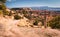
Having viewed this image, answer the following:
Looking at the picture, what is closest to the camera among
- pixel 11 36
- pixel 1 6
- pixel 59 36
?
pixel 11 36

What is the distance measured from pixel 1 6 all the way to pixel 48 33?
2681 centimetres

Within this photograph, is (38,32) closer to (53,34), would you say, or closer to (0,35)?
(53,34)

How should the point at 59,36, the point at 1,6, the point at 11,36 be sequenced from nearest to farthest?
the point at 11,36 < the point at 59,36 < the point at 1,6

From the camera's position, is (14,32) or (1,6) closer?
(14,32)

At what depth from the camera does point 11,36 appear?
2.34 metres

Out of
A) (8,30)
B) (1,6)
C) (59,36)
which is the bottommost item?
(1,6)

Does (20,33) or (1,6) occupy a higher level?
(20,33)

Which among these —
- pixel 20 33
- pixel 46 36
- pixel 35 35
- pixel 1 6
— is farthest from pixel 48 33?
pixel 1 6

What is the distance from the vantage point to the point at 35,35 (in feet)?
8.13

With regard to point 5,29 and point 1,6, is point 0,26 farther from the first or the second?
point 1,6

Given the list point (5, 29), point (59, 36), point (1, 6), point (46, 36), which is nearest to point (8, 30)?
point (5, 29)

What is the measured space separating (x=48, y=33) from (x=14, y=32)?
0.58 meters

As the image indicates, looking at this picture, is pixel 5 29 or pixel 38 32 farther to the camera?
pixel 38 32

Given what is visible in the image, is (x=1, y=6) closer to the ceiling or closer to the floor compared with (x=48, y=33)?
closer to the floor
